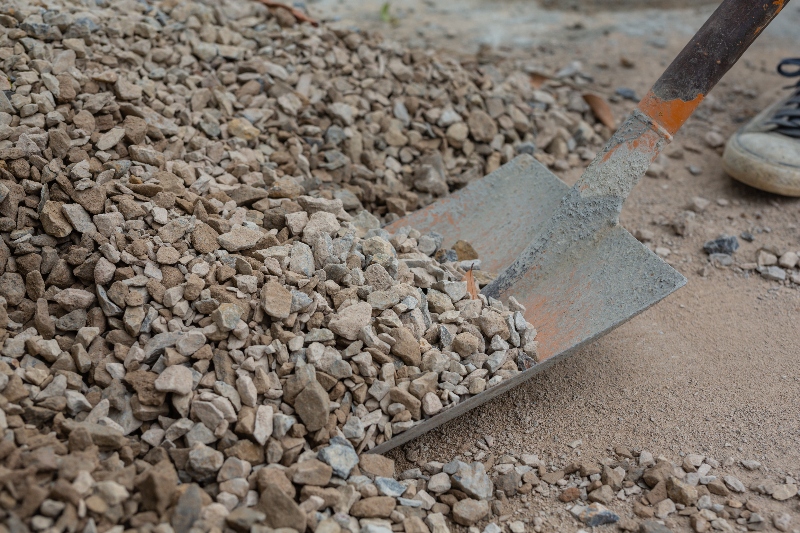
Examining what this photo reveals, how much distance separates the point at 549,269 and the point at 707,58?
0.93m

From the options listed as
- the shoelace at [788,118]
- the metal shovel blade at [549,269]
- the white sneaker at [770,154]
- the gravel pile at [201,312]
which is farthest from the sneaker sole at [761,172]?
the gravel pile at [201,312]

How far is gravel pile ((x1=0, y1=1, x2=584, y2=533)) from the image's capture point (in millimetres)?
1878

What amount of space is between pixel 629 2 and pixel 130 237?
4.40 m

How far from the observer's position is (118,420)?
202 cm

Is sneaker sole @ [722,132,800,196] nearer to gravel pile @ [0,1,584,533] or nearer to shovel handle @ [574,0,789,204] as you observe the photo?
shovel handle @ [574,0,789,204]

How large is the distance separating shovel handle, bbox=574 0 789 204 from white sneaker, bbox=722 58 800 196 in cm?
87

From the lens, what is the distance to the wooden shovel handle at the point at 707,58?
242 centimetres

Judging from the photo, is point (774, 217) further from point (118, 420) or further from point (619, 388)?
point (118, 420)

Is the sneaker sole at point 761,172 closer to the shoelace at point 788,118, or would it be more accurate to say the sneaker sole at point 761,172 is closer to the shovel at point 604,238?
the shoelace at point 788,118

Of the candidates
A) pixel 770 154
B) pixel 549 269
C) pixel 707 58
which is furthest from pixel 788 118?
pixel 549 269

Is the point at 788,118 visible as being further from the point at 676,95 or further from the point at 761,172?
the point at 676,95

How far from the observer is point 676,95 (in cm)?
254

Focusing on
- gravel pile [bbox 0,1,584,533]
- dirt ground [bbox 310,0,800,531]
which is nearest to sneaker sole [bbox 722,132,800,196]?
dirt ground [bbox 310,0,800,531]

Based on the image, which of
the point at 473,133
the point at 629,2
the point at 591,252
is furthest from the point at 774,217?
the point at 629,2
